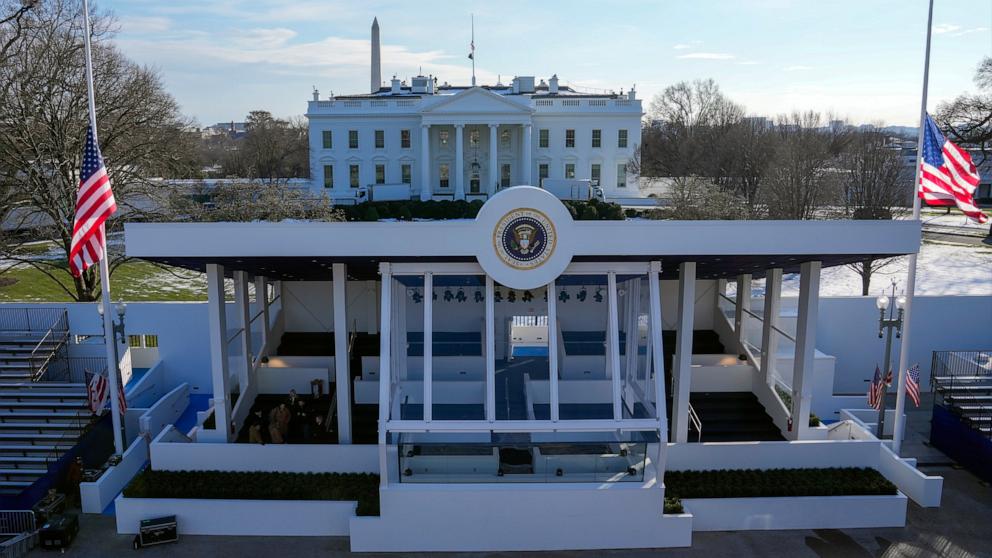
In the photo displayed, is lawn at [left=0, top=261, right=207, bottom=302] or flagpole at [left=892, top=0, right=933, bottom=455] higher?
flagpole at [left=892, top=0, right=933, bottom=455]

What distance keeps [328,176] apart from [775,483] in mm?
52268

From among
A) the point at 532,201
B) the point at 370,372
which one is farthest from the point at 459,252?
the point at 370,372

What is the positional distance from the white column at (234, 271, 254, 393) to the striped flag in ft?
10.7

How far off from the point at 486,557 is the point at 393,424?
10.1 ft

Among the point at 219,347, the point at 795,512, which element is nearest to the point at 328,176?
the point at 219,347

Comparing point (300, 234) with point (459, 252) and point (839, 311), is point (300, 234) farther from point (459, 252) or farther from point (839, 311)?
point (839, 311)

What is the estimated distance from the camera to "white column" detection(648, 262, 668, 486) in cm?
1271

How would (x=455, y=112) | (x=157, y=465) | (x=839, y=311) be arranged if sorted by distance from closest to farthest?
(x=157, y=465), (x=839, y=311), (x=455, y=112)

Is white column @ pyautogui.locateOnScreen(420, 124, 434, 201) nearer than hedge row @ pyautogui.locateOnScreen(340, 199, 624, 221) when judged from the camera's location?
No

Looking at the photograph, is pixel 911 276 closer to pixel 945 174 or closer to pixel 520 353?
pixel 945 174

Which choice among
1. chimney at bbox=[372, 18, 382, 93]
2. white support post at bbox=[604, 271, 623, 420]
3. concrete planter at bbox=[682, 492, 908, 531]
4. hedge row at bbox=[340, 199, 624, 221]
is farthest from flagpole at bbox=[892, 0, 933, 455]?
chimney at bbox=[372, 18, 382, 93]

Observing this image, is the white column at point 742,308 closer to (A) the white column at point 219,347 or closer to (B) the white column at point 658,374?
(B) the white column at point 658,374

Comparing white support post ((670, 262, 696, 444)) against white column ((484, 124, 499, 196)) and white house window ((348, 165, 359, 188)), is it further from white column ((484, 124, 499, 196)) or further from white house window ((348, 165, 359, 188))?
white house window ((348, 165, 359, 188))

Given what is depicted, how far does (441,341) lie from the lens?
1806 cm
